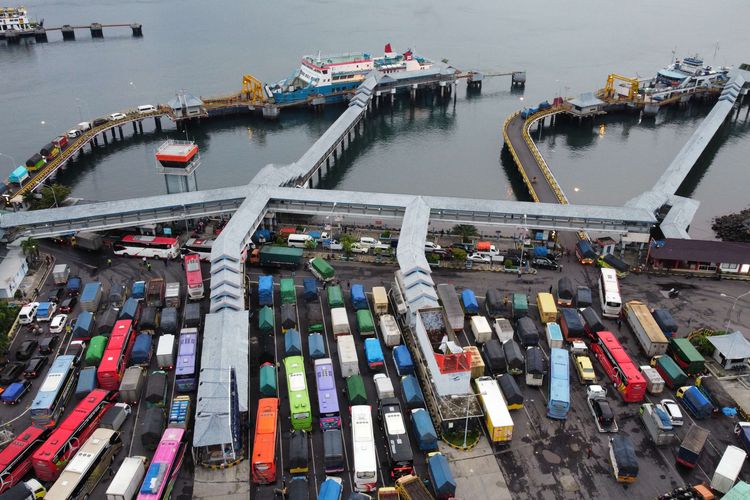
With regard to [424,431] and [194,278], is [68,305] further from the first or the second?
[424,431]

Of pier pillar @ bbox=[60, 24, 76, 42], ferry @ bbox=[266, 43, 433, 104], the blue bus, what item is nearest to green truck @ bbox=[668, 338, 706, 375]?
the blue bus

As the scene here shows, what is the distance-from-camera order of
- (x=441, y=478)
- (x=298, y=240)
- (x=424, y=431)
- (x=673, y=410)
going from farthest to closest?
(x=298, y=240), (x=673, y=410), (x=424, y=431), (x=441, y=478)

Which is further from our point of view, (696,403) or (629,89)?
(629,89)

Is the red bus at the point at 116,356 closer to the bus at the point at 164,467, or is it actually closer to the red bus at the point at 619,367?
the bus at the point at 164,467

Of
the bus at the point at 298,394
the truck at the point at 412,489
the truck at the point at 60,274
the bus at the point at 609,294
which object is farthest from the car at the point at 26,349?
the bus at the point at 609,294

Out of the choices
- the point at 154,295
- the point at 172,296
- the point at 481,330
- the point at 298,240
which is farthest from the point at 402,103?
the point at 481,330

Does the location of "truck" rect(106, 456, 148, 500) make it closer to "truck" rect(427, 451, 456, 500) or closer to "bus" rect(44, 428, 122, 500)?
"bus" rect(44, 428, 122, 500)
